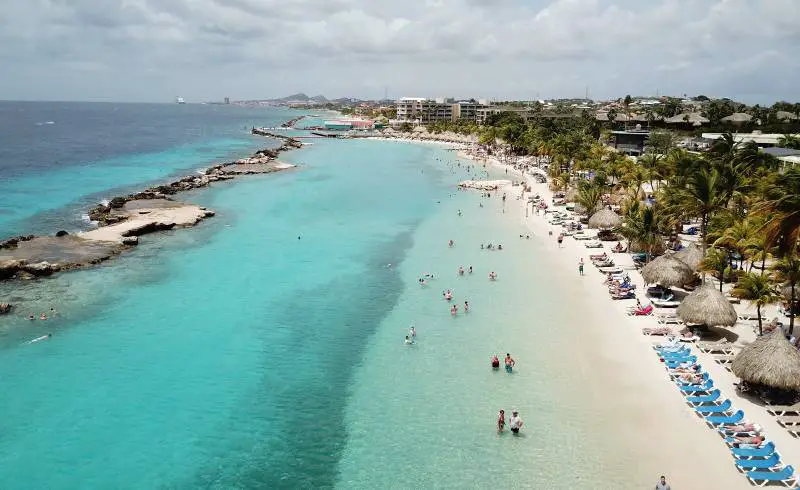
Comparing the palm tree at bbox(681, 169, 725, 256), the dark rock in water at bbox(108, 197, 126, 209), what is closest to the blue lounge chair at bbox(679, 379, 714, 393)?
the palm tree at bbox(681, 169, 725, 256)

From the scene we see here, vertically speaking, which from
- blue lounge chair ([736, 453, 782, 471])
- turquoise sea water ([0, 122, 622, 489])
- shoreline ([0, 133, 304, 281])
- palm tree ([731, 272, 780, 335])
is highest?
palm tree ([731, 272, 780, 335])

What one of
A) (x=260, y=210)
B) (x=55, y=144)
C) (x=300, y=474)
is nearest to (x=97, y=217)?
Answer: (x=260, y=210)

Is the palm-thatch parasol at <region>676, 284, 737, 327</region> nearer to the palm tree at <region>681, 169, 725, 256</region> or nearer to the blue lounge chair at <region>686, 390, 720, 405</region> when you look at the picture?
the blue lounge chair at <region>686, 390, 720, 405</region>

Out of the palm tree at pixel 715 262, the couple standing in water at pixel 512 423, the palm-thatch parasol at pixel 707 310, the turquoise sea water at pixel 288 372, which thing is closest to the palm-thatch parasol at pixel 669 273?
the palm tree at pixel 715 262

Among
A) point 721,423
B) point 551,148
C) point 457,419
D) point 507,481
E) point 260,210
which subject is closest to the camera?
point 507,481

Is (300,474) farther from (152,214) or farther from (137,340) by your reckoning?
(152,214)

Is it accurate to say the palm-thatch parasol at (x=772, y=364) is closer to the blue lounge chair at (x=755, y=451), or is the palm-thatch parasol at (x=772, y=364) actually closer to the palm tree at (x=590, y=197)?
the blue lounge chair at (x=755, y=451)

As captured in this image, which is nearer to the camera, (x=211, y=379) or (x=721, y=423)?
(x=721, y=423)
